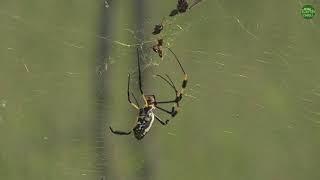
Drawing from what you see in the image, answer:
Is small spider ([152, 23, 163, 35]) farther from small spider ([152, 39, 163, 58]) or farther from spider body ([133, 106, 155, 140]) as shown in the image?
spider body ([133, 106, 155, 140])

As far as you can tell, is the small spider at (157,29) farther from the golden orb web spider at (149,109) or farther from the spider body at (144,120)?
the spider body at (144,120)

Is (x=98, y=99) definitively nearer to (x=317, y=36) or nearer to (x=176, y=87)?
(x=176, y=87)

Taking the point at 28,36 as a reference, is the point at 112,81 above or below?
below

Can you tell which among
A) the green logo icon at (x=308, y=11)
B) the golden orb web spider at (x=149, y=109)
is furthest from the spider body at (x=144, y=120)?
the green logo icon at (x=308, y=11)

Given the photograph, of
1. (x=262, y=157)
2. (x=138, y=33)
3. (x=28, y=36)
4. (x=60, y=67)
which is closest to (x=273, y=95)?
(x=262, y=157)

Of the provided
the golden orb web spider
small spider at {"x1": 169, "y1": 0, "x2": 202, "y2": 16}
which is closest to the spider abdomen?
the golden orb web spider

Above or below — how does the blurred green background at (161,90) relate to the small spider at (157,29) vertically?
below
